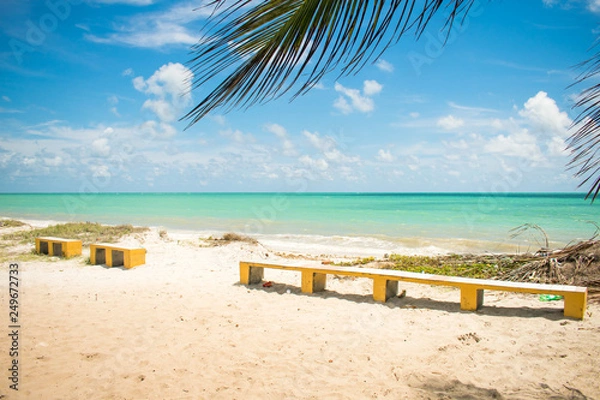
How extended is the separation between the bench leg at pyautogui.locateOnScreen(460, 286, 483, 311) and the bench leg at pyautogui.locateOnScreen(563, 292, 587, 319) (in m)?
1.04

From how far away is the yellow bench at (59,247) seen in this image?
31.1 feet

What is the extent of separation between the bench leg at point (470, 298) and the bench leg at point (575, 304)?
104 cm

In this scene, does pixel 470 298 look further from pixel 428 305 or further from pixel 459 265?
pixel 459 265

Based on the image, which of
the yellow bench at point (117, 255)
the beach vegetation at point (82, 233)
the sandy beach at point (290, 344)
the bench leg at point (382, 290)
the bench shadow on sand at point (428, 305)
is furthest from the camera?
the beach vegetation at point (82, 233)

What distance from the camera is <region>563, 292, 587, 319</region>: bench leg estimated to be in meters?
4.95

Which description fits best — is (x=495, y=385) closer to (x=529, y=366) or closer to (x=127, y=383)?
(x=529, y=366)

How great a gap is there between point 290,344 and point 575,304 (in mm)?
3688

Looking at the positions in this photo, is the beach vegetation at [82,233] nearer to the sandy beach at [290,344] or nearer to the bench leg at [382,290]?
the sandy beach at [290,344]

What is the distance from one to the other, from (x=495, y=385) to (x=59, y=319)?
17.2ft

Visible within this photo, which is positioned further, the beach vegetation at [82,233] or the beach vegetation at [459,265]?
the beach vegetation at [82,233]

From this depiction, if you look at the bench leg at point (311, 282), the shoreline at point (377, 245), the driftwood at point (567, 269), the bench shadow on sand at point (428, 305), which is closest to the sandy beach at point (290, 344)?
the bench shadow on sand at point (428, 305)

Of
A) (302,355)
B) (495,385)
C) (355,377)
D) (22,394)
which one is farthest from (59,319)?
(495,385)

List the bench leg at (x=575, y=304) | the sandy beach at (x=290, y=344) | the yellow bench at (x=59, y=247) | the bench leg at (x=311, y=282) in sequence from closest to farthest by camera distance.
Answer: the sandy beach at (x=290, y=344) → the bench leg at (x=575, y=304) → the bench leg at (x=311, y=282) → the yellow bench at (x=59, y=247)

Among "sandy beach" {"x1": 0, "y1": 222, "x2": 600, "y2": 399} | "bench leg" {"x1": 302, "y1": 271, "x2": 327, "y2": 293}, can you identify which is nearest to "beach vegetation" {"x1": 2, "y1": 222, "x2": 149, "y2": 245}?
"sandy beach" {"x1": 0, "y1": 222, "x2": 600, "y2": 399}
